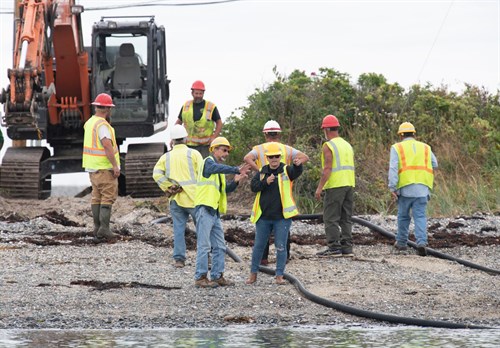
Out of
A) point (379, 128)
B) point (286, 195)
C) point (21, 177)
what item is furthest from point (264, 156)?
point (379, 128)

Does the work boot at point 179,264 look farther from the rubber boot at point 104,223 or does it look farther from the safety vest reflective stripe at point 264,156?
the rubber boot at point 104,223

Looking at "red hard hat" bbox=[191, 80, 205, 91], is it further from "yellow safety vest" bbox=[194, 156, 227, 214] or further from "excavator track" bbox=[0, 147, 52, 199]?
"excavator track" bbox=[0, 147, 52, 199]

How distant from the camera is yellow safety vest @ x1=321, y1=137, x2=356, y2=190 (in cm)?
1678

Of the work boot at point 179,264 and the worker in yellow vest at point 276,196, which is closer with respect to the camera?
the worker in yellow vest at point 276,196

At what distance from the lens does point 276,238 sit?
14102mm

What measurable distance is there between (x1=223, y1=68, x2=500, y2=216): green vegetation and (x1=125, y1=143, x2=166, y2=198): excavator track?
93.6 inches

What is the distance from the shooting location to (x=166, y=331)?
11.2 meters

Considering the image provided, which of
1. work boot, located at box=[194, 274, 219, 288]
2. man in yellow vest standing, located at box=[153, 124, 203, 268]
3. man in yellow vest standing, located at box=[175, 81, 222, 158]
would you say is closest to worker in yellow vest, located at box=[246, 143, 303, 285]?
work boot, located at box=[194, 274, 219, 288]

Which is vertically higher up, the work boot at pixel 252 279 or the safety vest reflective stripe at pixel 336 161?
the safety vest reflective stripe at pixel 336 161

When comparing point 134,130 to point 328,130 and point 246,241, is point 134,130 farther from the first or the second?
point 328,130

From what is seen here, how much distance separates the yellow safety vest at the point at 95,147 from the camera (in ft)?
57.1

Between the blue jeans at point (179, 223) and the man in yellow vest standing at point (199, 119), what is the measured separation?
3827mm

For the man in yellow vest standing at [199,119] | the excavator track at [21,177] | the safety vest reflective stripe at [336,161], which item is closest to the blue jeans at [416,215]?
the safety vest reflective stripe at [336,161]

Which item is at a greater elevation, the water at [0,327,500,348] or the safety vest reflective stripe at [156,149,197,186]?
the safety vest reflective stripe at [156,149,197,186]
